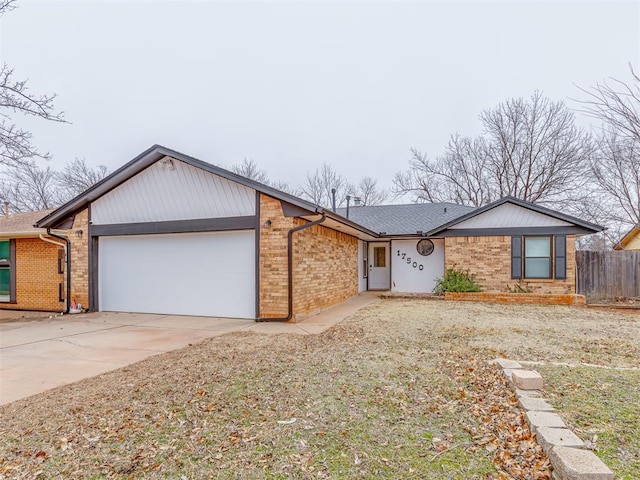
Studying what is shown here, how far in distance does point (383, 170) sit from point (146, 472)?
105ft

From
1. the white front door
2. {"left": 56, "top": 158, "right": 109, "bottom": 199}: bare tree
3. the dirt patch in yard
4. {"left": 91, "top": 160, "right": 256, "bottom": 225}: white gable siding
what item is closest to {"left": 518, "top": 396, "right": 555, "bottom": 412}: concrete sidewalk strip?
the dirt patch in yard

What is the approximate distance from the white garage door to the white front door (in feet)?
26.9

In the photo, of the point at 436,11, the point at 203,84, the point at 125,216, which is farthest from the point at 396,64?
the point at 125,216

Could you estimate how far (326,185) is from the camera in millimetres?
33344

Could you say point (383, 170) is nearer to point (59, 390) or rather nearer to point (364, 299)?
point (364, 299)

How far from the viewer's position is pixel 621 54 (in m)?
4.97

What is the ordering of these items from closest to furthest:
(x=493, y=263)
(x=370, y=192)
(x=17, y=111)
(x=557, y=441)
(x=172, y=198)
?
(x=557, y=441)
(x=17, y=111)
(x=172, y=198)
(x=493, y=263)
(x=370, y=192)

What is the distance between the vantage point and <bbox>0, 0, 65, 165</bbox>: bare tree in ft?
23.9

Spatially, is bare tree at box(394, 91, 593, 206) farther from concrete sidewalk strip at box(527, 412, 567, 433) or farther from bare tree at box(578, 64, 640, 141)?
concrete sidewalk strip at box(527, 412, 567, 433)

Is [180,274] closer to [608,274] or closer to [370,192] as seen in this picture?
[608,274]

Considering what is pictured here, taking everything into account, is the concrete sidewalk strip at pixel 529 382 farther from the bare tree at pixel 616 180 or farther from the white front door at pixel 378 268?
the white front door at pixel 378 268

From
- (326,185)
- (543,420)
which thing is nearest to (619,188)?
(326,185)

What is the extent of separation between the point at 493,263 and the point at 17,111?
13.8 metres

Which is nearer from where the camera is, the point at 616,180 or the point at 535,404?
the point at 535,404
